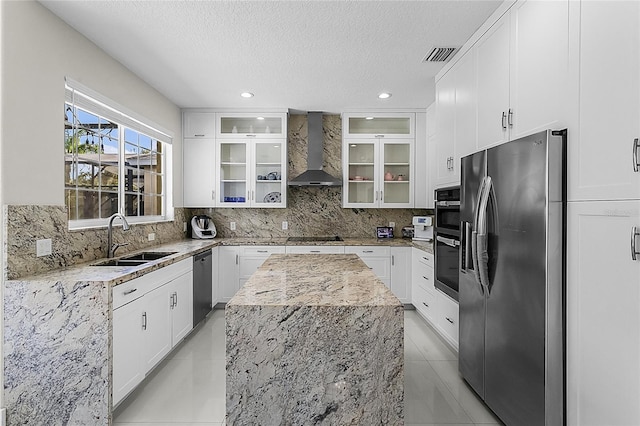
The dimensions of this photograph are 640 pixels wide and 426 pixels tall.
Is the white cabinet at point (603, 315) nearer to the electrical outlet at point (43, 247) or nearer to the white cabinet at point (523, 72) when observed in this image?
the white cabinet at point (523, 72)

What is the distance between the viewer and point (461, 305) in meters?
2.62

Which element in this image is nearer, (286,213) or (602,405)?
(602,405)

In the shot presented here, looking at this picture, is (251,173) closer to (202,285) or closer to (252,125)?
(252,125)

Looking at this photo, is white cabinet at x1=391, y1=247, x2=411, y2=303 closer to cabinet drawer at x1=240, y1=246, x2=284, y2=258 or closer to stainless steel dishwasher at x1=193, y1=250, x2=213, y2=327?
cabinet drawer at x1=240, y1=246, x2=284, y2=258

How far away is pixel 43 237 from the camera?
90.3 inches

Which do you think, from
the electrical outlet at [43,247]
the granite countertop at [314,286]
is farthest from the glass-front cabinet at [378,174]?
the electrical outlet at [43,247]

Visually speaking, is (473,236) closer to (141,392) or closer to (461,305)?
(461,305)

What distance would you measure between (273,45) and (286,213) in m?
2.67

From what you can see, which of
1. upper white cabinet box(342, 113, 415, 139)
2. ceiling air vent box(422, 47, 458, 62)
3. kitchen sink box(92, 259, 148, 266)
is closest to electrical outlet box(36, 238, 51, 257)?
kitchen sink box(92, 259, 148, 266)

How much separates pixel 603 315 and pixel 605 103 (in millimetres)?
858

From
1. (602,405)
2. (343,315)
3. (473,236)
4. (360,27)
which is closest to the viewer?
(602,405)

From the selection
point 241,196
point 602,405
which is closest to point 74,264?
point 241,196

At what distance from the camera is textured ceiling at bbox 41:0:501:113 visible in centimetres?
231

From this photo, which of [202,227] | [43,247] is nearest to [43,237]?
[43,247]
